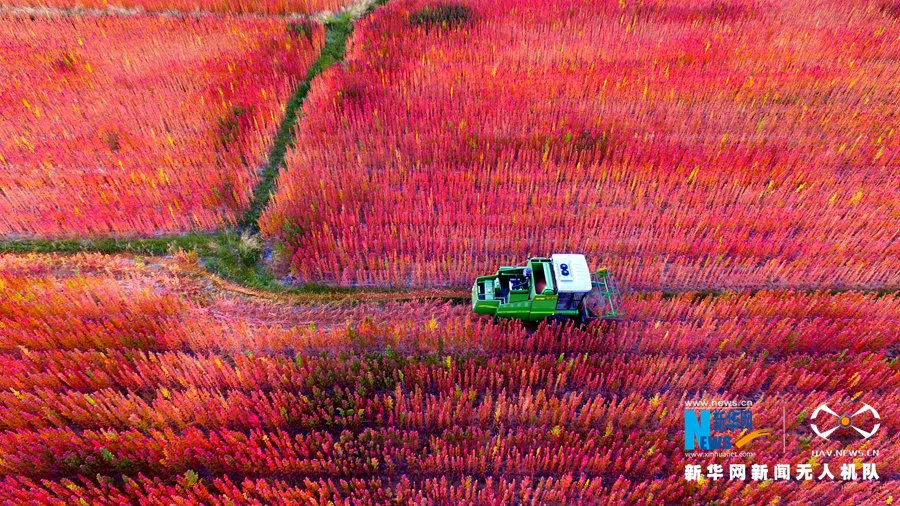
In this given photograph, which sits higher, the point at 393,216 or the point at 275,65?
the point at 275,65

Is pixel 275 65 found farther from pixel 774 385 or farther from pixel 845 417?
pixel 845 417

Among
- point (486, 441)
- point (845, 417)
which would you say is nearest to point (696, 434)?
point (845, 417)

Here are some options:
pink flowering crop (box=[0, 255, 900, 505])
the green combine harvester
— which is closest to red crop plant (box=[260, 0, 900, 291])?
the green combine harvester

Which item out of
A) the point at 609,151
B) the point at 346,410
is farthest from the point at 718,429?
the point at 609,151

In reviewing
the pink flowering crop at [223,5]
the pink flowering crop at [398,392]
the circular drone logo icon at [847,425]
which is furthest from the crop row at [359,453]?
the pink flowering crop at [223,5]

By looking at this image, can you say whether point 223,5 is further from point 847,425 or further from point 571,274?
point 847,425

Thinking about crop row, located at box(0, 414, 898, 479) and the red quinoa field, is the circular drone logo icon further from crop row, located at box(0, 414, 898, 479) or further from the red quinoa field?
crop row, located at box(0, 414, 898, 479)

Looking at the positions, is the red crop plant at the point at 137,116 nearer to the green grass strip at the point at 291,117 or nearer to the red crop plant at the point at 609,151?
the green grass strip at the point at 291,117
